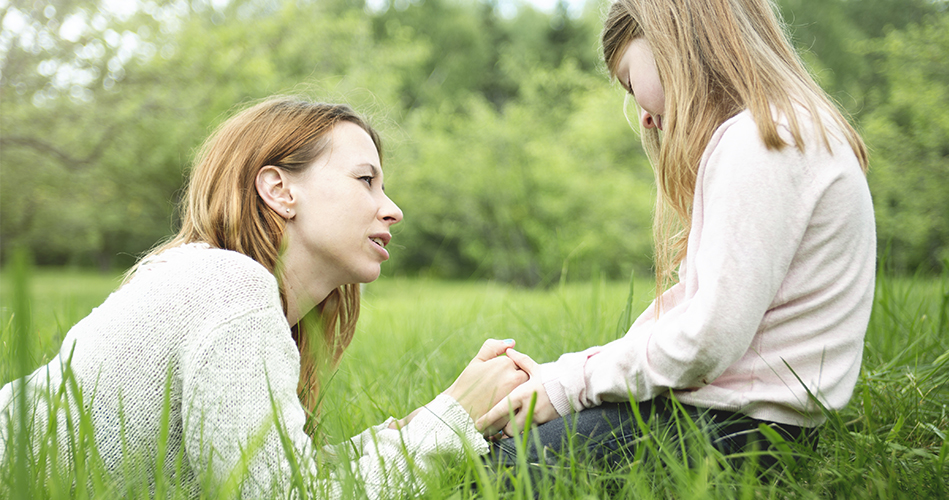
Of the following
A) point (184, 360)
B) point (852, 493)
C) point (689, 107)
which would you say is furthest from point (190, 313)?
point (852, 493)

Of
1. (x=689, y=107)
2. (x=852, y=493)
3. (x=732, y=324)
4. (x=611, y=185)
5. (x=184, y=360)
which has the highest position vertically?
(x=689, y=107)

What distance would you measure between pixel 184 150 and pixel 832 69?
73.4ft

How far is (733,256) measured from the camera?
128 centimetres

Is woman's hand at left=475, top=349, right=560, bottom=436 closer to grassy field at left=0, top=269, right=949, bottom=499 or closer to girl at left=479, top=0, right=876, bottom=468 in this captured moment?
girl at left=479, top=0, right=876, bottom=468

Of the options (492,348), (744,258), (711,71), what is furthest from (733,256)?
(492,348)

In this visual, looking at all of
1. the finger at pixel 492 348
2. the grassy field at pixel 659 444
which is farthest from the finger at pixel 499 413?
the finger at pixel 492 348

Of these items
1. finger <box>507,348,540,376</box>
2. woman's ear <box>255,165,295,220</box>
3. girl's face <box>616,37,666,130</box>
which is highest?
girl's face <box>616,37,666,130</box>

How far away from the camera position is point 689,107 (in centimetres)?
151

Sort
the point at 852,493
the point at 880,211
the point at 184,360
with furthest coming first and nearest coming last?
the point at 880,211 < the point at 184,360 < the point at 852,493

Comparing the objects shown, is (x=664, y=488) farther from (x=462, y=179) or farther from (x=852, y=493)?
(x=462, y=179)

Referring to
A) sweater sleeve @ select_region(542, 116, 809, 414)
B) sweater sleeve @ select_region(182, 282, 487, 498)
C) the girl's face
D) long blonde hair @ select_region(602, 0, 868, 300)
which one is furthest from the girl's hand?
the girl's face

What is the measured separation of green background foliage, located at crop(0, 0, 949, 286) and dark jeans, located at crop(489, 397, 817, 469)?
5449mm

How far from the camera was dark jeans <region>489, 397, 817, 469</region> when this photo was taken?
138 cm

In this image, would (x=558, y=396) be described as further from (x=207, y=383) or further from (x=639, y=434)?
(x=207, y=383)
